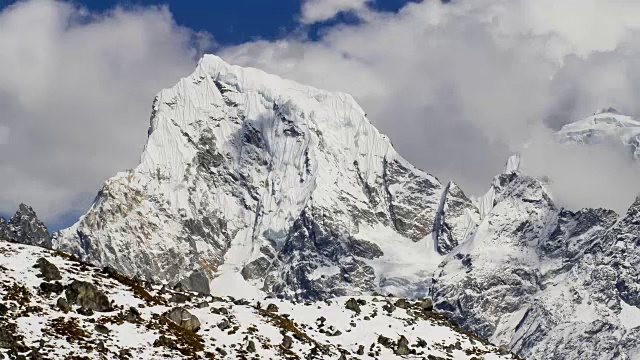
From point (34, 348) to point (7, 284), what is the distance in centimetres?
949

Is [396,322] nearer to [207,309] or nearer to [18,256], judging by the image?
[207,309]

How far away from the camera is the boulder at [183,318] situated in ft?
280

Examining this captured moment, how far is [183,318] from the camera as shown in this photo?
85625mm

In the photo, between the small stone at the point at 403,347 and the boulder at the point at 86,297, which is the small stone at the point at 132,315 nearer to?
the boulder at the point at 86,297

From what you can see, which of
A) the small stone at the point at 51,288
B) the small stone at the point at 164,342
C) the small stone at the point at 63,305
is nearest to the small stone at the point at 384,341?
the small stone at the point at 164,342

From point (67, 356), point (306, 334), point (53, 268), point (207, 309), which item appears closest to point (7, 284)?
point (53, 268)

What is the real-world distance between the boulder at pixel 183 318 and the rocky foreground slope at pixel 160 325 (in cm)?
7

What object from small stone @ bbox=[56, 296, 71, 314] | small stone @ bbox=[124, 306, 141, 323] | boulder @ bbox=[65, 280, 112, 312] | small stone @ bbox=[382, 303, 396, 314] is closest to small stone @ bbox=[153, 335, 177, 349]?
small stone @ bbox=[124, 306, 141, 323]

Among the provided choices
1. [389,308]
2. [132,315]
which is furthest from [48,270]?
[389,308]

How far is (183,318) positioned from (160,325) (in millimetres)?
3200

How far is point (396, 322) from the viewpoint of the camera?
357ft

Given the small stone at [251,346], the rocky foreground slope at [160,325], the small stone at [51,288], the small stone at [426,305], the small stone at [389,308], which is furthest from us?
the small stone at [426,305]

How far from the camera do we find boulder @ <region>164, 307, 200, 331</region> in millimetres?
85250

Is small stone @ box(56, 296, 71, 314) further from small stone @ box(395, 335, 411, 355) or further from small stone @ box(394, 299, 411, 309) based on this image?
small stone @ box(394, 299, 411, 309)
